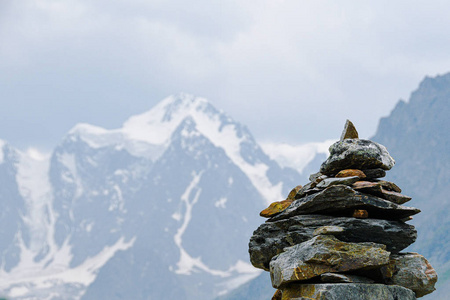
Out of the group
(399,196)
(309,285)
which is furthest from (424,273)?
(309,285)

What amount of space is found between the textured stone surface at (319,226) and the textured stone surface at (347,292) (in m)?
2.02

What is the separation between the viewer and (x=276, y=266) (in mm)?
25938

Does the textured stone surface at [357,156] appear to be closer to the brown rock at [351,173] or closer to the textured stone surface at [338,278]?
the brown rock at [351,173]

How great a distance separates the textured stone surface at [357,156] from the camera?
27484mm

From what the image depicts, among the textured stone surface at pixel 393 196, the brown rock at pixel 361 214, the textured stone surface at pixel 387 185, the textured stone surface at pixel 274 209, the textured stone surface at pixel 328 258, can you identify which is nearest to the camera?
the textured stone surface at pixel 328 258

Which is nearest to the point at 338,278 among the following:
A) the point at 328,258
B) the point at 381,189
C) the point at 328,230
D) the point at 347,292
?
the point at 347,292

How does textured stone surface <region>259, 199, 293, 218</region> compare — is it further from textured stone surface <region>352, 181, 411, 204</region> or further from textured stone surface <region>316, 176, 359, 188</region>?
textured stone surface <region>352, 181, 411, 204</region>

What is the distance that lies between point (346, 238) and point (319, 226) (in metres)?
1.28

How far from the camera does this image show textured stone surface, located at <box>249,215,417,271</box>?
84.8 ft

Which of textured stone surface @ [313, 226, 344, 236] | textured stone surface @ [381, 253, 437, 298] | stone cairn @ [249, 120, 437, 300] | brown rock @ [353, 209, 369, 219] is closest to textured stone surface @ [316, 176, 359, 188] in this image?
stone cairn @ [249, 120, 437, 300]

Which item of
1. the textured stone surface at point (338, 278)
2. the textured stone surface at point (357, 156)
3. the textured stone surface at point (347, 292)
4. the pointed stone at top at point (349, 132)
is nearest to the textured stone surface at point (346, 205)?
the textured stone surface at point (357, 156)

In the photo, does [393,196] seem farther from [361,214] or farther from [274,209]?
[274,209]

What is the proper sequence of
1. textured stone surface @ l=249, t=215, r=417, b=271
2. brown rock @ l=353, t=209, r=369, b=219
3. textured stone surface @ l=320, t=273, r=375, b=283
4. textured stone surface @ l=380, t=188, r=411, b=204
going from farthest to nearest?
textured stone surface @ l=380, t=188, r=411, b=204, brown rock @ l=353, t=209, r=369, b=219, textured stone surface @ l=249, t=215, r=417, b=271, textured stone surface @ l=320, t=273, r=375, b=283

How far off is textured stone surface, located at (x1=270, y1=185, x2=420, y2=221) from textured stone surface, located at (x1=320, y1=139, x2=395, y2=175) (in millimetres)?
2047
